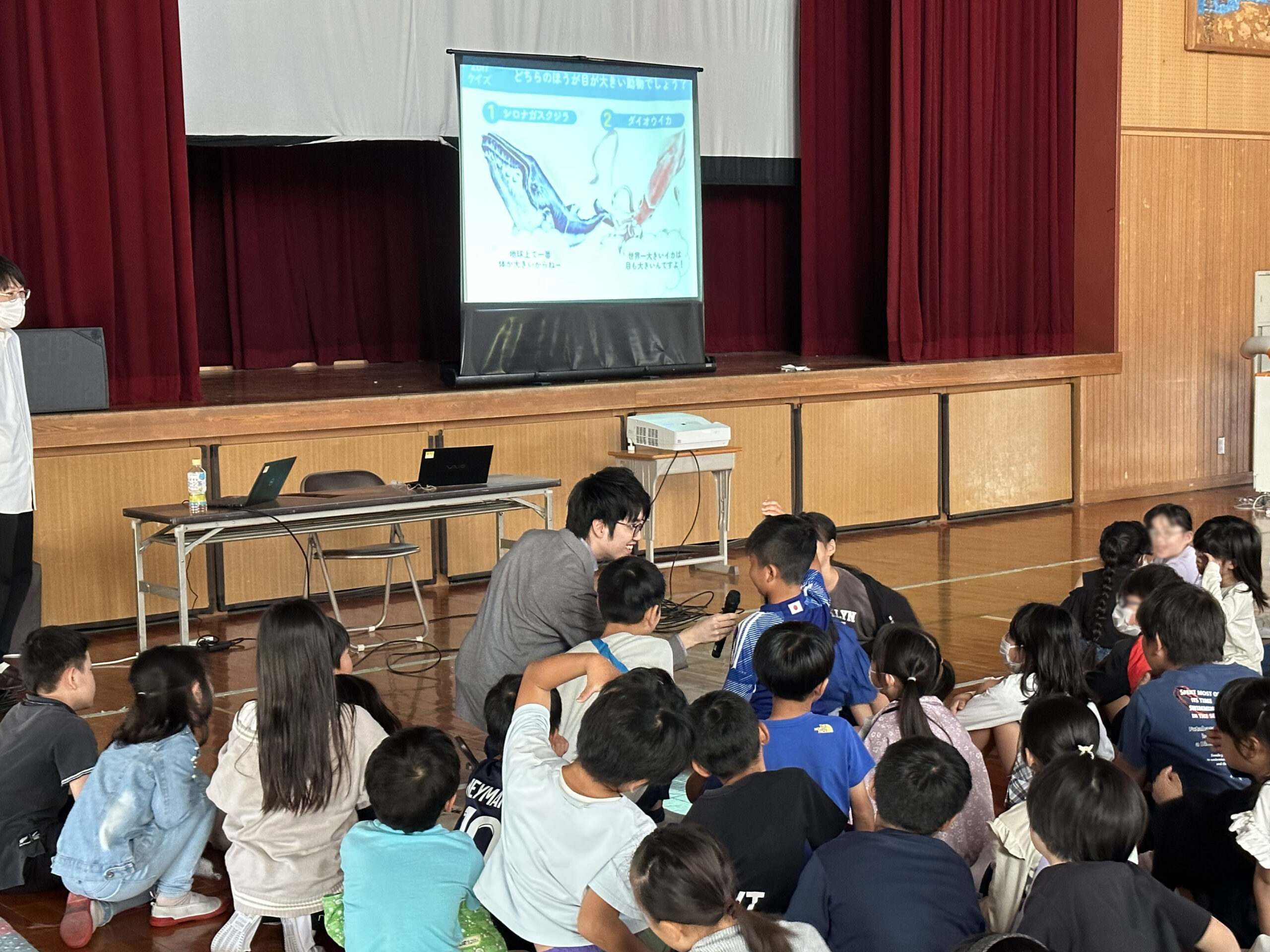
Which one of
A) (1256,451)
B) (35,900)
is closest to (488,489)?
(35,900)

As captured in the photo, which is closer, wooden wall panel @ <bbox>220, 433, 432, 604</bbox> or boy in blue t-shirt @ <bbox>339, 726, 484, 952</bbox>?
boy in blue t-shirt @ <bbox>339, 726, 484, 952</bbox>

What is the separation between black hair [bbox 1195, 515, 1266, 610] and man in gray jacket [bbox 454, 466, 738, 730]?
176 cm

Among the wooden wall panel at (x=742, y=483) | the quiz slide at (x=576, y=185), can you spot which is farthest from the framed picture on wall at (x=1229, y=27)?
the wooden wall panel at (x=742, y=483)

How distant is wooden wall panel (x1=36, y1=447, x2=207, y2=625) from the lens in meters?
6.09

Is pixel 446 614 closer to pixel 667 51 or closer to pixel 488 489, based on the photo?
pixel 488 489

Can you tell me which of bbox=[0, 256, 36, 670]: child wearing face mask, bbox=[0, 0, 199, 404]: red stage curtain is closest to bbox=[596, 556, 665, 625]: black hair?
bbox=[0, 256, 36, 670]: child wearing face mask

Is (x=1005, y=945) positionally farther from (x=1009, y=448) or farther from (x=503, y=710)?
(x=1009, y=448)

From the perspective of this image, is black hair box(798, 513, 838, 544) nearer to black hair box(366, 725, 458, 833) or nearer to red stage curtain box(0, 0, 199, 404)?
black hair box(366, 725, 458, 833)

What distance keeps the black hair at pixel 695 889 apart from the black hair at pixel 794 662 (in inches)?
34.3

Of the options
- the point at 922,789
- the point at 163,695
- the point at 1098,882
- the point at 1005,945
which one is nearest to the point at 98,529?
the point at 163,695

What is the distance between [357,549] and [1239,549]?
3326 mm

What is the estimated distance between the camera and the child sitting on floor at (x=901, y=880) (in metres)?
2.32

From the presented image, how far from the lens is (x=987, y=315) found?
955 cm

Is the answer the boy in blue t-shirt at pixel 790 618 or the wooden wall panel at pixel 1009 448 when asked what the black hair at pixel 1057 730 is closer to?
the boy in blue t-shirt at pixel 790 618
